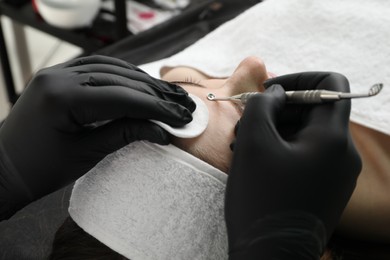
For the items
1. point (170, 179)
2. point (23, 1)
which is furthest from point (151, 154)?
point (23, 1)

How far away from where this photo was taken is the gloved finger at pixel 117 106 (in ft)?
2.32

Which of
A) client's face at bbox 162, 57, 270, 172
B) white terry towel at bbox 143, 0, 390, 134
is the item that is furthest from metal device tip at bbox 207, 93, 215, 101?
white terry towel at bbox 143, 0, 390, 134

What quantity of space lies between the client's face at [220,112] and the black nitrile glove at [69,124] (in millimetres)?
54

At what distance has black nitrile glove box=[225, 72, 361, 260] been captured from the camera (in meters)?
0.64

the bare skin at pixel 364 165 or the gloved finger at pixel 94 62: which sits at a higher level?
the gloved finger at pixel 94 62

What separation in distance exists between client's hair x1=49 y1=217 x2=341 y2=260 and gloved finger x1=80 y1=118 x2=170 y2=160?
7.2 inches

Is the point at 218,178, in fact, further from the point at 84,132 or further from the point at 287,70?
the point at 287,70

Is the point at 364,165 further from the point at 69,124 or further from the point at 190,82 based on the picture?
the point at 69,124

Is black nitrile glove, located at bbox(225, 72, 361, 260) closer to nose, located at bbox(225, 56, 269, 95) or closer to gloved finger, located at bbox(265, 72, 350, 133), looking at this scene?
gloved finger, located at bbox(265, 72, 350, 133)

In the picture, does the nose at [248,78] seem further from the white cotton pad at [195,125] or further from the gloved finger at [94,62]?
the gloved finger at [94,62]

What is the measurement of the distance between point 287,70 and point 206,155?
0.43m

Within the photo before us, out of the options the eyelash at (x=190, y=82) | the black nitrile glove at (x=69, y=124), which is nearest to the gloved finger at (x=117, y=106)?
the black nitrile glove at (x=69, y=124)

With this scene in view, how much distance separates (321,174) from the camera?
2.11 feet

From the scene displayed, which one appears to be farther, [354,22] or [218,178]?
[354,22]
